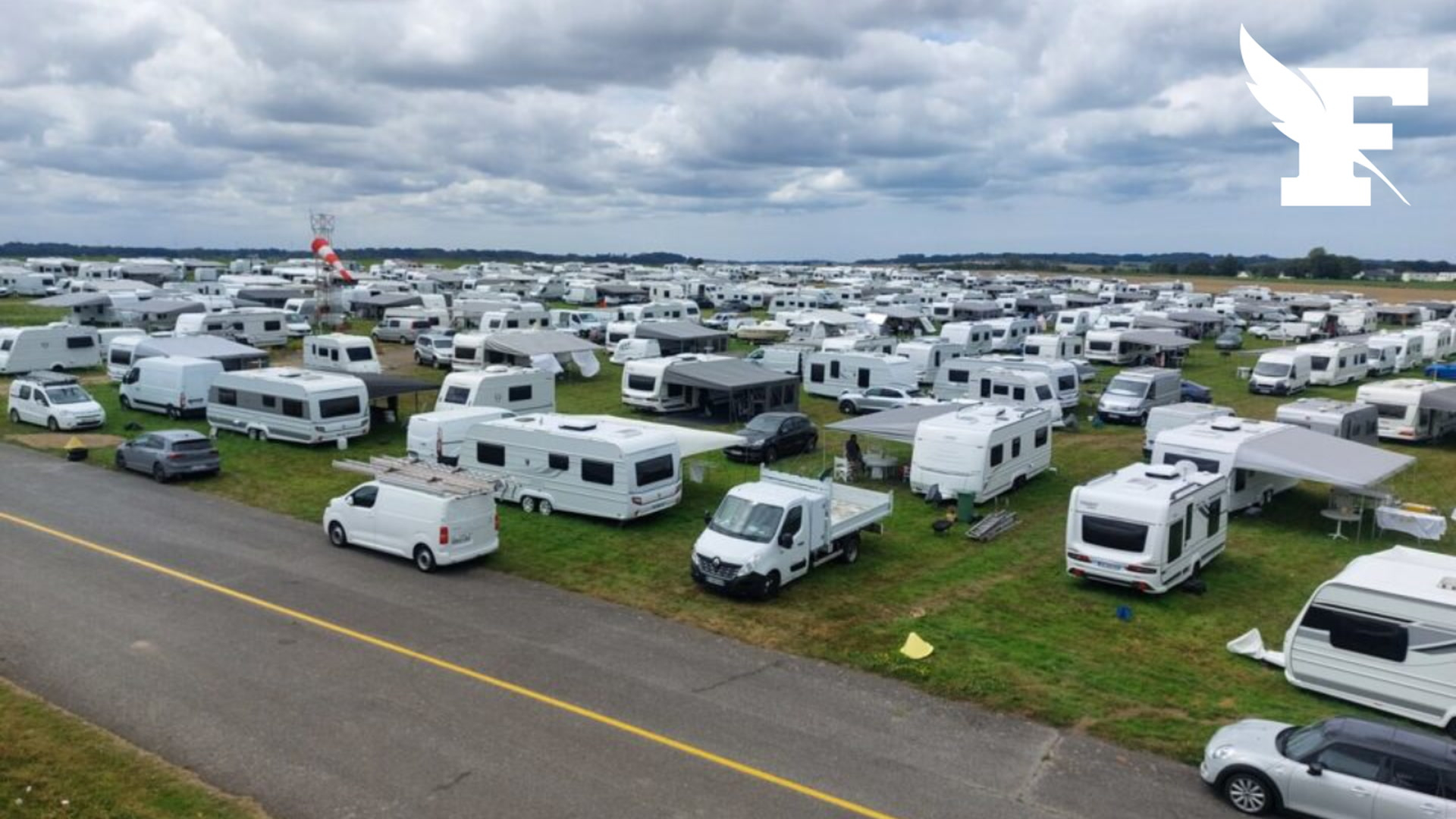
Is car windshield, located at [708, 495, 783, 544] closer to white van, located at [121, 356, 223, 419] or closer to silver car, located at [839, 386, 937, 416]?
silver car, located at [839, 386, 937, 416]

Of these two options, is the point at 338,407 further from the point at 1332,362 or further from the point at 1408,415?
the point at 1332,362

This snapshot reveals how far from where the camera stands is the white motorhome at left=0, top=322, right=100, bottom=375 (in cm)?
4141

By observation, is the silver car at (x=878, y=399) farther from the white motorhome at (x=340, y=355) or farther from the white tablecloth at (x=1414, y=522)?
→ the white motorhome at (x=340, y=355)

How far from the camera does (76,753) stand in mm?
11312

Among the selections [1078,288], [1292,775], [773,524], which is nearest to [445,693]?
[773,524]

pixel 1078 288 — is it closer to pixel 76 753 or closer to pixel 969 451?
pixel 969 451

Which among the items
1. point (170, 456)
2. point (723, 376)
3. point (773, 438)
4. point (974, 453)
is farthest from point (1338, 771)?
point (723, 376)

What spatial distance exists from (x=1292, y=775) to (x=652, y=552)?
12.3m

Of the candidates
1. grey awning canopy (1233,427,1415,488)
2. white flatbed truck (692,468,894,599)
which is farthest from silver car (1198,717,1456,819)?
grey awning canopy (1233,427,1415,488)

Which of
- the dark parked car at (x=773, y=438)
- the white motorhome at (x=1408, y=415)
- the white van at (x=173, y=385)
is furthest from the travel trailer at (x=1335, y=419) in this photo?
the white van at (x=173, y=385)

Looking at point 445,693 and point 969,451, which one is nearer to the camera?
point 445,693

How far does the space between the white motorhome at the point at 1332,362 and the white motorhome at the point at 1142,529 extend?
105ft

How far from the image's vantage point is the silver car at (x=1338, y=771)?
10141mm

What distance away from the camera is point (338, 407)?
29.8 m
